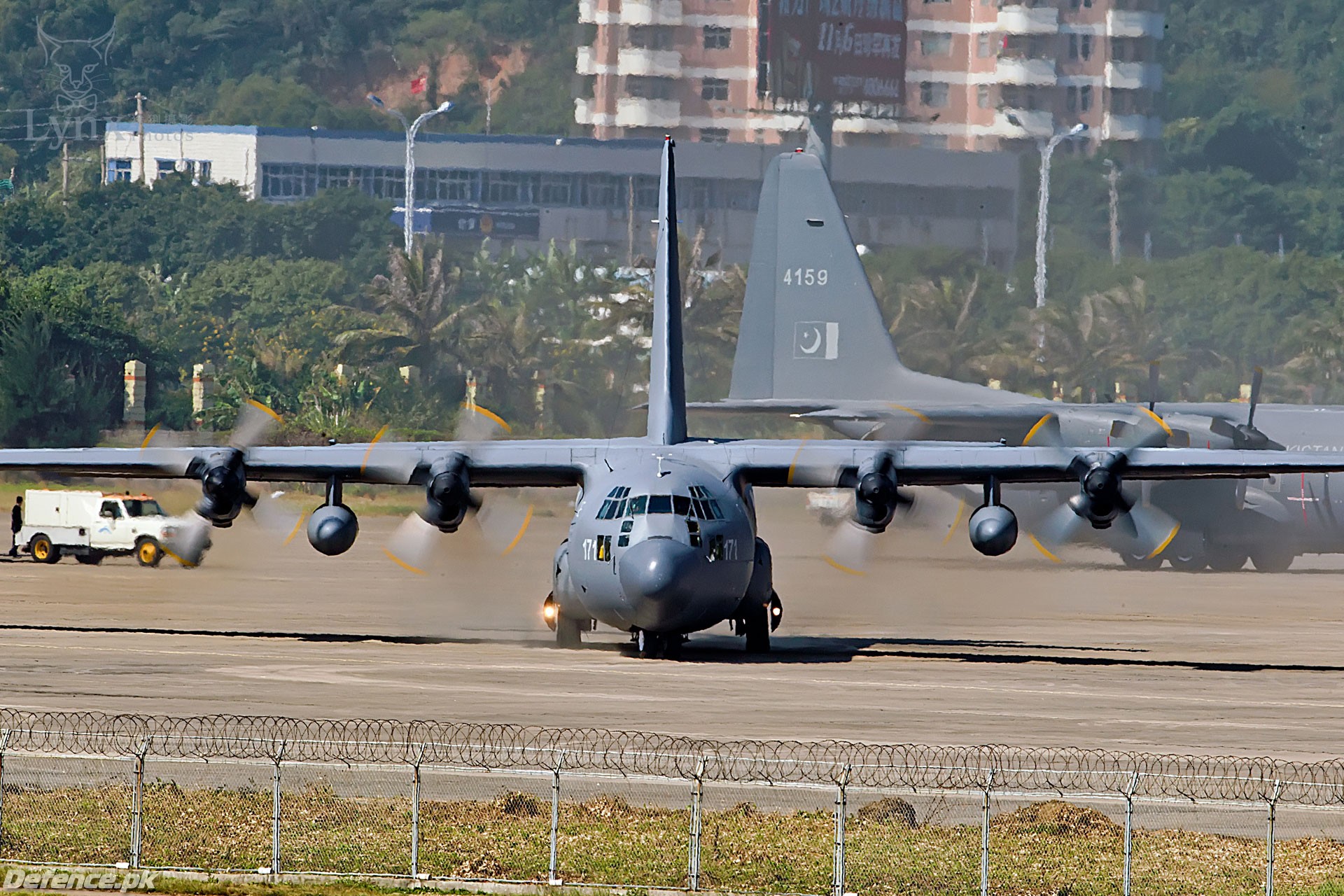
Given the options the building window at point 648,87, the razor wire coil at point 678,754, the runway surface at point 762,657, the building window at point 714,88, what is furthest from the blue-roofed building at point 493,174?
the razor wire coil at point 678,754

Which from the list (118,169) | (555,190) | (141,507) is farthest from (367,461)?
(118,169)

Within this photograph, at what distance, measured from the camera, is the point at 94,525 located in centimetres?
5316

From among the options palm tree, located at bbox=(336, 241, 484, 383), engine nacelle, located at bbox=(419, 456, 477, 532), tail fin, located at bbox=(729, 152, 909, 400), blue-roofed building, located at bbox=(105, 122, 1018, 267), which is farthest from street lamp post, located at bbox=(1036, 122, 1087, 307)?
engine nacelle, located at bbox=(419, 456, 477, 532)

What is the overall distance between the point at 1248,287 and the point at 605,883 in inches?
3449

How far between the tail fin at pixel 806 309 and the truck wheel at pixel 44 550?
19.5 meters

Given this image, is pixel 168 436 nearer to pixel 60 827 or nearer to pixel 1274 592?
pixel 60 827

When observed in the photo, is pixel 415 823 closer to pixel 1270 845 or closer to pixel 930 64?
pixel 1270 845

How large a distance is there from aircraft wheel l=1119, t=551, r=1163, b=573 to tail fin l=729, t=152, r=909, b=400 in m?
8.20

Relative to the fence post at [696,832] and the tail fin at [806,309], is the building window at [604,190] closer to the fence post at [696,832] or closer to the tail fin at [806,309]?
the tail fin at [806,309]

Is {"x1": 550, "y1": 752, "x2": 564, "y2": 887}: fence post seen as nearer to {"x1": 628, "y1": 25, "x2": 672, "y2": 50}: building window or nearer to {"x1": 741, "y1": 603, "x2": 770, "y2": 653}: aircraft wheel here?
{"x1": 741, "y1": 603, "x2": 770, "y2": 653}: aircraft wheel

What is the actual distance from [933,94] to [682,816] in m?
105

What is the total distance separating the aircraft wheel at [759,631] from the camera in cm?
3253

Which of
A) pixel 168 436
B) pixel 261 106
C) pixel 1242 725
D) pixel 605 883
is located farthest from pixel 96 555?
pixel 261 106

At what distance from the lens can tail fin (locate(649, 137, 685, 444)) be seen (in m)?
34.0
